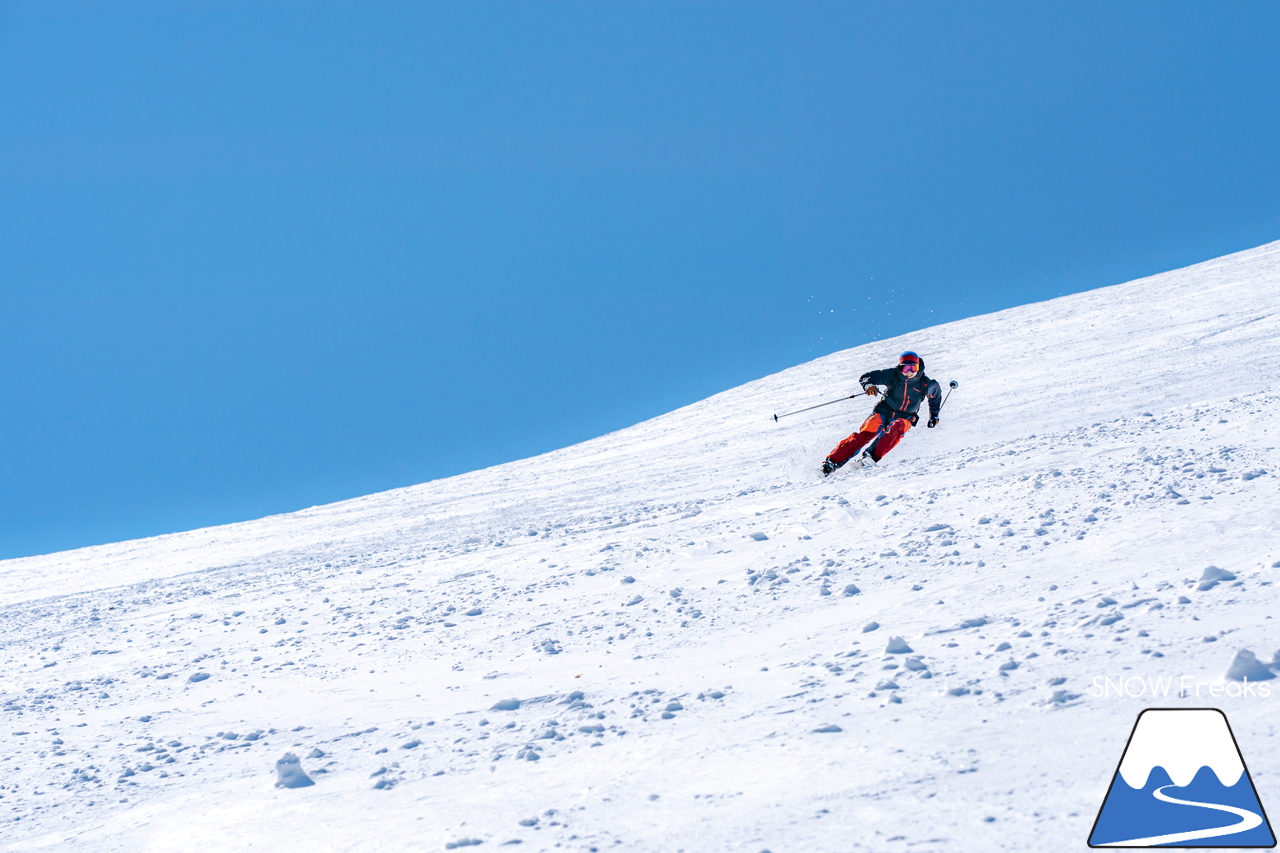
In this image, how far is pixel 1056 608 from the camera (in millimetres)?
5336

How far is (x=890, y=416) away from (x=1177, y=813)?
964cm

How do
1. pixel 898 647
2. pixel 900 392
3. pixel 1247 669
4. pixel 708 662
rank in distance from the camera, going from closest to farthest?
pixel 1247 669 → pixel 898 647 → pixel 708 662 → pixel 900 392

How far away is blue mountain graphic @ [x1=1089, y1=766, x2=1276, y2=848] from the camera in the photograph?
309cm

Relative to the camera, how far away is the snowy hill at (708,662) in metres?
3.77

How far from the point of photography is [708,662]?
578 cm

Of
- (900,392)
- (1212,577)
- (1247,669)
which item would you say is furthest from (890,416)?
(1247,669)

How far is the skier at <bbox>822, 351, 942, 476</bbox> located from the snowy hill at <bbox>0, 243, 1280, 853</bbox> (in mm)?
566

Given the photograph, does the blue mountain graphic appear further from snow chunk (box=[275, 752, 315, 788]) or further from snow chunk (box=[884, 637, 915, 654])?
snow chunk (box=[275, 752, 315, 788])

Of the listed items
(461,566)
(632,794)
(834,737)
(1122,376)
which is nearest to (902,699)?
(834,737)

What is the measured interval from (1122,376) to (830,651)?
14.1 metres

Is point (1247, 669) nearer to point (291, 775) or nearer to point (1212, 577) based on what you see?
point (1212, 577)

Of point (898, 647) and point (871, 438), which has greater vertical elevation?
point (871, 438)

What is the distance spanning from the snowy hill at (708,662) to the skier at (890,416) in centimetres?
57

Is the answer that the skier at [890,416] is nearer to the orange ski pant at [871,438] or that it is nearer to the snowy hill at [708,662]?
the orange ski pant at [871,438]
